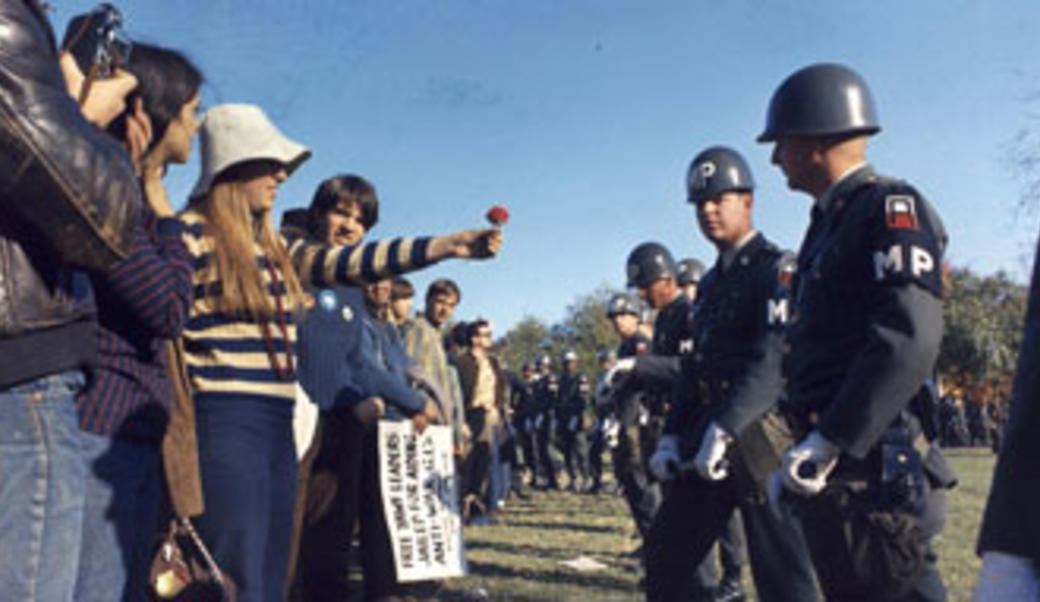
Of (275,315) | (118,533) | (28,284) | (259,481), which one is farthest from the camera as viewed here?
(275,315)

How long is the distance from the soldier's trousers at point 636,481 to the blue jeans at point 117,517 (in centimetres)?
583

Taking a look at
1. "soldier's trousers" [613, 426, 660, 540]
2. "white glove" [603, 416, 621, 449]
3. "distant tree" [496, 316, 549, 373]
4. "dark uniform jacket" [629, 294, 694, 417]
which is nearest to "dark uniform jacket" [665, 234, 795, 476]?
"dark uniform jacket" [629, 294, 694, 417]

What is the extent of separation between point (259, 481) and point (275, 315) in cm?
58

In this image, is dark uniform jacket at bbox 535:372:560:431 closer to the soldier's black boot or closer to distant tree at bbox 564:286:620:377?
the soldier's black boot

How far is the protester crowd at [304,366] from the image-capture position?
1776mm

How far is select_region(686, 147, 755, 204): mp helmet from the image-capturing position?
4.84 m

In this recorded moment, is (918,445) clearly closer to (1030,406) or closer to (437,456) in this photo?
(1030,406)

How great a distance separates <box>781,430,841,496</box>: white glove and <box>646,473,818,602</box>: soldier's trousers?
1228 millimetres

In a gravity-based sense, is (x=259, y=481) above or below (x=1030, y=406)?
below

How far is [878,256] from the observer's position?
2793 millimetres

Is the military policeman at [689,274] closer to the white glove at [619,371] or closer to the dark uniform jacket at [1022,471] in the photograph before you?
the white glove at [619,371]

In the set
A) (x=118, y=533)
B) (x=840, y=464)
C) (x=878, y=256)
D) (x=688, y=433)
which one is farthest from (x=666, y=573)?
(x=118, y=533)

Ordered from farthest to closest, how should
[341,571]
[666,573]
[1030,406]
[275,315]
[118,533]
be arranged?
[341,571] → [666,573] → [275,315] → [118,533] → [1030,406]

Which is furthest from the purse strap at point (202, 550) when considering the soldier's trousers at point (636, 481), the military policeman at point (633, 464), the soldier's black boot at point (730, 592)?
the soldier's trousers at point (636, 481)
